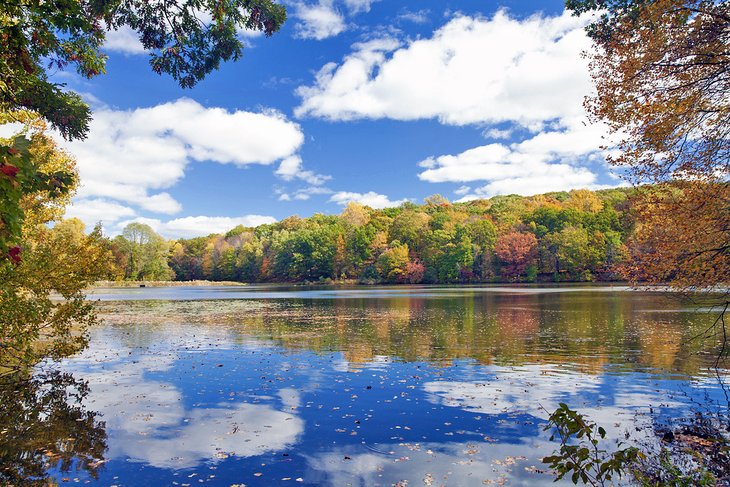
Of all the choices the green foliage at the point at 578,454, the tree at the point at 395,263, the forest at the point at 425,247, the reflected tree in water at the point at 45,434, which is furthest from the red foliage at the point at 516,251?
the green foliage at the point at 578,454

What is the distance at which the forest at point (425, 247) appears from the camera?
96.3m

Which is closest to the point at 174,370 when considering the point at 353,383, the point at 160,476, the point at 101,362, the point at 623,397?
the point at 101,362

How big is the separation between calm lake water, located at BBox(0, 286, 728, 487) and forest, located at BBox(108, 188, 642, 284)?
237 feet

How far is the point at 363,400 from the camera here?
40.2ft

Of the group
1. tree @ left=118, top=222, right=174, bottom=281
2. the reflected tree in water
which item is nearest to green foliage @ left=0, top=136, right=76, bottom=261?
the reflected tree in water

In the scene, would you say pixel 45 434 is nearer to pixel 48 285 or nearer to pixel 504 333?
pixel 48 285

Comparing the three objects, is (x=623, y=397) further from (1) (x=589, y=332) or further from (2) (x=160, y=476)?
(1) (x=589, y=332)

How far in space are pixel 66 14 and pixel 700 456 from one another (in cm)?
1279

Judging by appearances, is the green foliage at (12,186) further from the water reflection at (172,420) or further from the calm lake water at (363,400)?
the water reflection at (172,420)

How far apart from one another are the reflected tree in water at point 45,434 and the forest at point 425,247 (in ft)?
279

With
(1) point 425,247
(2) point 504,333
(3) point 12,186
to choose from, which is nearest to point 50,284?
(3) point 12,186

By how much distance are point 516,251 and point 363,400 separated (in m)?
96.6

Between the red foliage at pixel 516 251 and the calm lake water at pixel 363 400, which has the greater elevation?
the red foliage at pixel 516 251

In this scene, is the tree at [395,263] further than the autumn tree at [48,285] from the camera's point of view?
Yes
